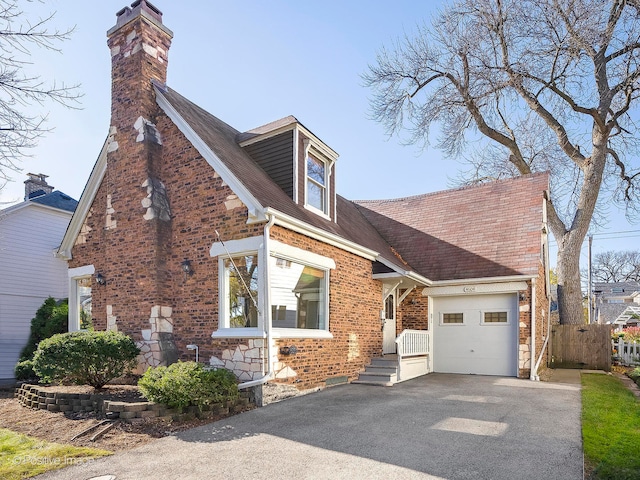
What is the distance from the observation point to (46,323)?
13508 millimetres

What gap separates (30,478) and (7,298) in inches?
487

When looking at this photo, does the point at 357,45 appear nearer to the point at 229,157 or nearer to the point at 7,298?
the point at 229,157

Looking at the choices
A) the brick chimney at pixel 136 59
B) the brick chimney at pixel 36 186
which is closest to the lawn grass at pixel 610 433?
the brick chimney at pixel 136 59

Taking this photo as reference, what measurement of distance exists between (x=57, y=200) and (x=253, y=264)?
13.0 meters

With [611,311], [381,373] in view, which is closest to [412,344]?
[381,373]

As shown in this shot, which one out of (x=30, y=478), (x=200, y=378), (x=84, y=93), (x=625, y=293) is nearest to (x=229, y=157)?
(x=84, y=93)

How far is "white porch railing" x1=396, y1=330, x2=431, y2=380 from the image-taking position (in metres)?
11.1

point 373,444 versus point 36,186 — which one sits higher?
point 36,186

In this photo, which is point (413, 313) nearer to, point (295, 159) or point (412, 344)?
point (412, 344)

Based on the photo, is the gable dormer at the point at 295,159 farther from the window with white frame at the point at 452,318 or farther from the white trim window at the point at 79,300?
the white trim window at the point at 79,300

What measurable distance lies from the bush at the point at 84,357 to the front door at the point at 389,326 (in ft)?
24.1

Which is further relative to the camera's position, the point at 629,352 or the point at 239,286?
the point at 629,352

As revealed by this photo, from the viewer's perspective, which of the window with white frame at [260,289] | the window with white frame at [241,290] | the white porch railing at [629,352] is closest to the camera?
the window with white frame at [260,289]

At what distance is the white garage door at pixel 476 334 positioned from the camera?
12.4 m
